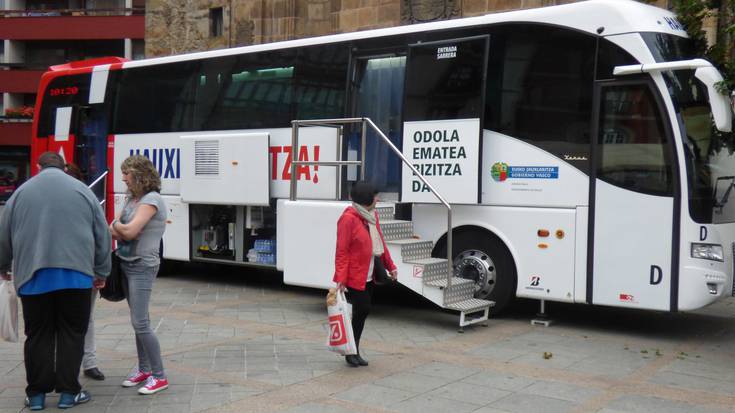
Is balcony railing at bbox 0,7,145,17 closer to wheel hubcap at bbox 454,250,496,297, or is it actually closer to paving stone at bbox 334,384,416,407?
wheel hubcap at bbox 454,250,496,297

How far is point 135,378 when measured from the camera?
5922mm

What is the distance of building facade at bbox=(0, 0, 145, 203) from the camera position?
4362 centimetres

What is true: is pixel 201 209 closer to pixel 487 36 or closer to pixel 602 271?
pixel 487 36

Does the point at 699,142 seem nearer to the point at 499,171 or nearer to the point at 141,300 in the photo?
the point at 499,171

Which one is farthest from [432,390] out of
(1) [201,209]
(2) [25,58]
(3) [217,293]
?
(2) [25,58]

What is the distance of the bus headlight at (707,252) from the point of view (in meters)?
7.67

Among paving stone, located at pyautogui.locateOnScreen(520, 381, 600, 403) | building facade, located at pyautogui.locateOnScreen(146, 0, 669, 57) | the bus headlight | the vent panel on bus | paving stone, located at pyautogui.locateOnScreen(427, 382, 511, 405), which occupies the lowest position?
paving stone, located at pyautogui.locateOnScreen(520, 381, 600, 403)

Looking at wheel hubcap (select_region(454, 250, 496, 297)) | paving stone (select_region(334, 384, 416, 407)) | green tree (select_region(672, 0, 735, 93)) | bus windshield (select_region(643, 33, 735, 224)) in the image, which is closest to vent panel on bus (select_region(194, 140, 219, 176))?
wheel hubcap (select_region(454, 250, 496, 297))

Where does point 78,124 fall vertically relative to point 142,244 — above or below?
above

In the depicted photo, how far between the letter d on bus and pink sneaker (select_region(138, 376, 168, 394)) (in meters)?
4.83

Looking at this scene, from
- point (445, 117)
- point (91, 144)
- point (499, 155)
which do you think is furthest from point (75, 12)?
point (499, 155)

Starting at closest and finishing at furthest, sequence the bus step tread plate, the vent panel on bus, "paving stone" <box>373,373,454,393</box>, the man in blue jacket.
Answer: the man in blue jacket, "paving stone" <box>373,373,454,393</box>, the bus step tread plate, the vent panel on bus

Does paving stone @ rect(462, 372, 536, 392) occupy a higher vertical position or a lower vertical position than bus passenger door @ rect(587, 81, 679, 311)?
lower

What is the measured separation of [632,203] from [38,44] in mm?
45829
